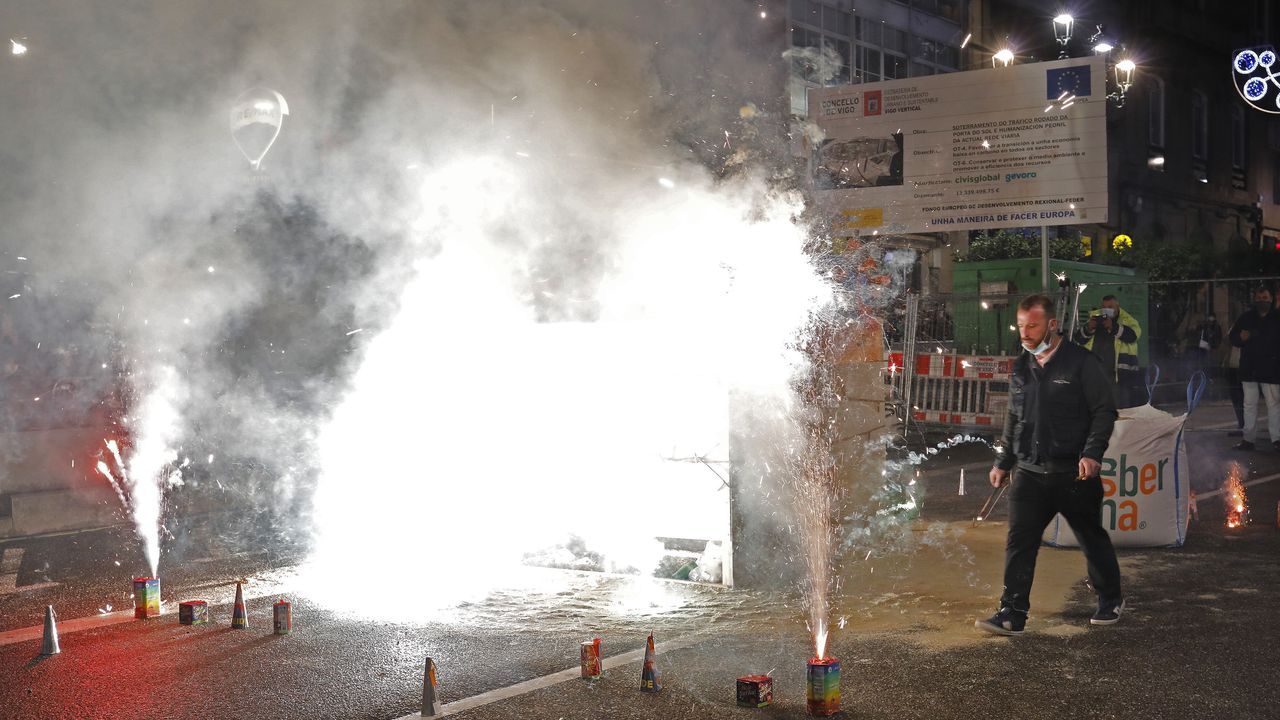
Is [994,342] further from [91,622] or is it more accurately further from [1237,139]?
[1237,139]

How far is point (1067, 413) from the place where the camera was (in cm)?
490

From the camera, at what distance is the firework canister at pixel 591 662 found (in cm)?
418

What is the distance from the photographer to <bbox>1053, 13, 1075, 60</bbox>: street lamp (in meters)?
28.0

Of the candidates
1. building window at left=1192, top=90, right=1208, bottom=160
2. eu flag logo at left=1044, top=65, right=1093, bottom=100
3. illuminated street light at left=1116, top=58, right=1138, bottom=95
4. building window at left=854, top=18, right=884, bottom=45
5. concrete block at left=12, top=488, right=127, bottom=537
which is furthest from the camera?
building window at left=1192, top=90, right=1208, bottom=160

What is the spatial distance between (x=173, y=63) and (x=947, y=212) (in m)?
8.62

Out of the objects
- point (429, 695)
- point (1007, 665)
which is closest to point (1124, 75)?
point (1007, 665)

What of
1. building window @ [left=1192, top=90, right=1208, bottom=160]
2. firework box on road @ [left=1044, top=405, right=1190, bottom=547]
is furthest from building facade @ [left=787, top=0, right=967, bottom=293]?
building window @ [left=1192, top=90, right=1208, bottom=160]

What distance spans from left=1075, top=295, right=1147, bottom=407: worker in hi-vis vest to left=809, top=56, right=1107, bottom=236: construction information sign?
1.08 meters

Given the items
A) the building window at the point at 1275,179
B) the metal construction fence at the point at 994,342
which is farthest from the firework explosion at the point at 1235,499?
the building window at the point at 1275,179

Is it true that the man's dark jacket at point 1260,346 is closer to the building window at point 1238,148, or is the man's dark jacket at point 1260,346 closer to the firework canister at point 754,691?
the firework canister at point 754,691

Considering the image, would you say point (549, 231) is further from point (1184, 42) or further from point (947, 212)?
point (1184, 42)

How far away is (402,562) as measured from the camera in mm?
6945

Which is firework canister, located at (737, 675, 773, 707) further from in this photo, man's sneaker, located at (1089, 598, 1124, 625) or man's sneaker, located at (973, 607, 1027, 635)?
man's sneaker, located at (1089, 598, 1124, 625)

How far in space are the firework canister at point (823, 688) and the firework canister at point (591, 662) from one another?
88 centimetres
